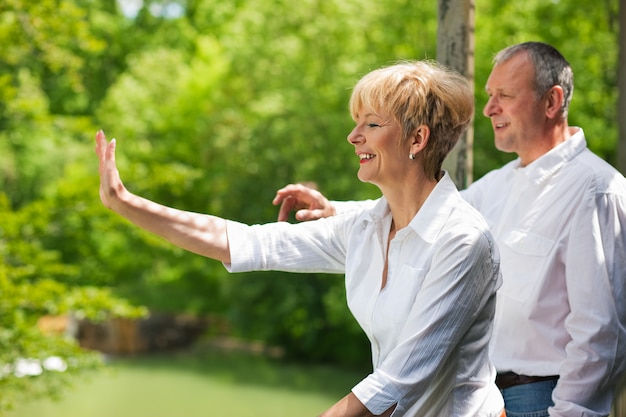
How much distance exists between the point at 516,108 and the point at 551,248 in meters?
0.37

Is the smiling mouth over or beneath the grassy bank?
over

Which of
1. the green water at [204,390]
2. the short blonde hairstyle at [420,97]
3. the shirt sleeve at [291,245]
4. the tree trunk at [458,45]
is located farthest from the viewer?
the green water at [204,390]

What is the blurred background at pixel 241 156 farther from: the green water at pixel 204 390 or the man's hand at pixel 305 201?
the man's hand at pixel 305 201

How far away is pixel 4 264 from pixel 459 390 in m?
5.55

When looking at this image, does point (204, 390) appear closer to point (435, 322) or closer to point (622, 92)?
point (622, 92)

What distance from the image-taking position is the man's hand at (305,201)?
2112mm

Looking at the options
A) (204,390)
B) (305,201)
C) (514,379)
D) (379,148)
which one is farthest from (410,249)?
(204,390)

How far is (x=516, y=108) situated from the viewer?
7.35 ft

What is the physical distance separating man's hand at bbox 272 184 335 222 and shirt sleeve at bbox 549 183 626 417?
1.85 feet

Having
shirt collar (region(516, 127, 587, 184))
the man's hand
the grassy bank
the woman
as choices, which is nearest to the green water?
the grassy bank

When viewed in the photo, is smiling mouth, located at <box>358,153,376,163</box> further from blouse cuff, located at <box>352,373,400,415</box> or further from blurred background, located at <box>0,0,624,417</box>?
blurred background, located at <box>0,0,624,417</box>

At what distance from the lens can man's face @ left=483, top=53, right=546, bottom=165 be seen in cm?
223

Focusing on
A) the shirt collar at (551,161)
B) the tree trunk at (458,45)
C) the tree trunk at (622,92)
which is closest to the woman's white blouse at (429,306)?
the shirt collar at (551,161)

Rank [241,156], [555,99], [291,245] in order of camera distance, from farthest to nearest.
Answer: [241,156] → [555,99] → [291,245]
